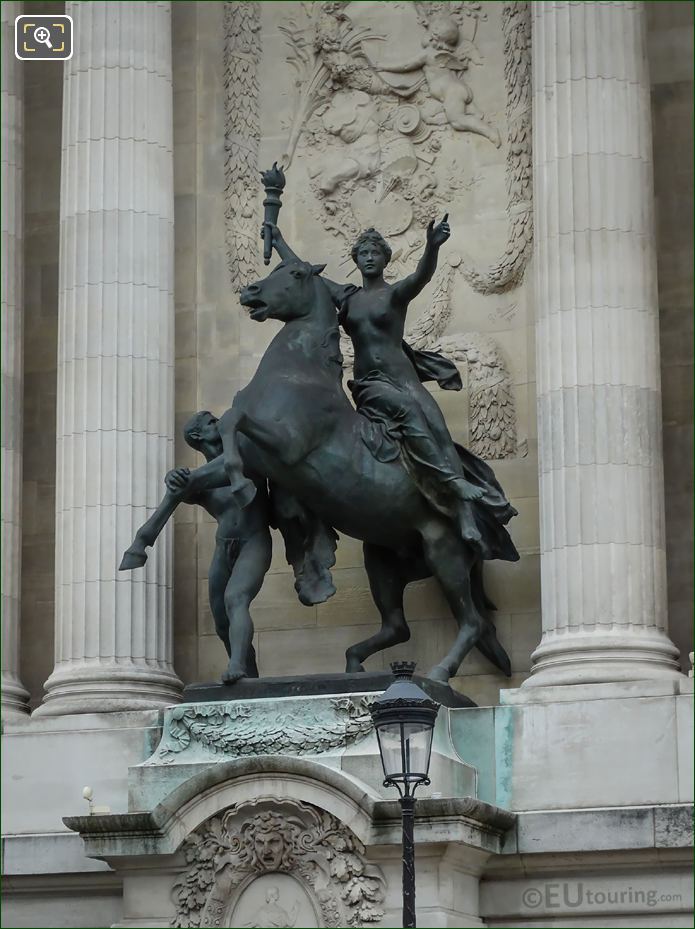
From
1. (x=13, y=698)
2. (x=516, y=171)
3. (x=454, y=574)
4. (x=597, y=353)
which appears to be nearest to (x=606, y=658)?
(x=454, y=574)

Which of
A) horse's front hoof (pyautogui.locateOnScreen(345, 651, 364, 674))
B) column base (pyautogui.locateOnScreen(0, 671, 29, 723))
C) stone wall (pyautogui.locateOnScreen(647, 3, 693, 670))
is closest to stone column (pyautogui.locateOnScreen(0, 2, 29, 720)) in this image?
column base (pyautogui.locateOnScreen(0, 671, 29, 723))

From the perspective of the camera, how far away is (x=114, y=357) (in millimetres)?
22875

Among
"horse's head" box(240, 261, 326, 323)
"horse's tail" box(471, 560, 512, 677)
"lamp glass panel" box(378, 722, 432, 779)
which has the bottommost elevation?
"lamp glass panel" box(378, 722, 432, 779)

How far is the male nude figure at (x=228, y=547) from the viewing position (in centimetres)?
2078

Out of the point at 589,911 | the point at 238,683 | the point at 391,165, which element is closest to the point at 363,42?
the point at 391,165

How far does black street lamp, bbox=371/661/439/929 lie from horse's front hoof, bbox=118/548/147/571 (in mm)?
4818

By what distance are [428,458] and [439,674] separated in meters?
1.94

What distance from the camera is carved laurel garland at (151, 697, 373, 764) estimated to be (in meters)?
19.8

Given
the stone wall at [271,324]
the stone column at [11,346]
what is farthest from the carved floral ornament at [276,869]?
the stone column at [11,346]

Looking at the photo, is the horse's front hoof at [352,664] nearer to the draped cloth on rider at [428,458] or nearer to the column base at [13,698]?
the draped cloth on rider at [428,458]

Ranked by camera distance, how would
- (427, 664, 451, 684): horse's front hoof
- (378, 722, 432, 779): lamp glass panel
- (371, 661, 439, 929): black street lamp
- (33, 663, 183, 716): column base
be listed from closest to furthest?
(371, 661, 439, 929): black street lamp
(378, 722, 432, 779): lamp glass panel
(427, 664, 451, 684): horse's front hoof
(33, 663, 183, 716): column base

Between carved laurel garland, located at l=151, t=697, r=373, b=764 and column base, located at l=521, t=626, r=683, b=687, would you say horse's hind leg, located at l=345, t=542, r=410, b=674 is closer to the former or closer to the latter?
column base, located at l=521, t=626, r=683, b=687

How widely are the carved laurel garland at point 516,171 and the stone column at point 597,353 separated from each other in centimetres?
109

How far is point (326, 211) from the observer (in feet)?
Result: 79.6
